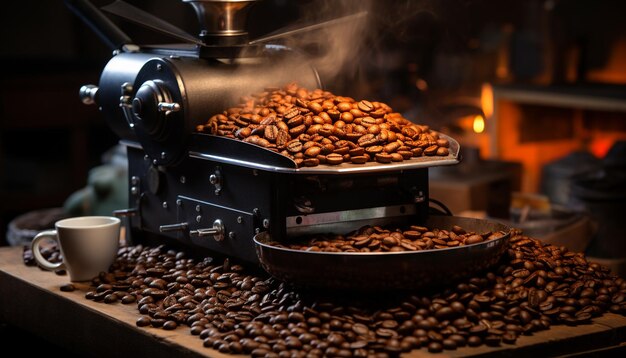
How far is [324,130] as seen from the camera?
92.7 inches

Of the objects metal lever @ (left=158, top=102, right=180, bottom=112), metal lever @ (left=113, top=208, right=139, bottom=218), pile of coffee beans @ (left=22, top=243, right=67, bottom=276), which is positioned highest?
metal lever @ (left=158, top=102, right=180, bottom=112)

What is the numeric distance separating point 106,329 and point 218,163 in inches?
19.5

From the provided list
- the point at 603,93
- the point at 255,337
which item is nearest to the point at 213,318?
the point at 255,337

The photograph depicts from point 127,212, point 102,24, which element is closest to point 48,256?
point 127,212

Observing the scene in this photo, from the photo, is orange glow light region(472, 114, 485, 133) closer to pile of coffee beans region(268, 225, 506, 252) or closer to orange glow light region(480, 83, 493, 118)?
orange glow light region(480, 83, 493, 118)

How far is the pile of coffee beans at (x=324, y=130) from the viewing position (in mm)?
2283

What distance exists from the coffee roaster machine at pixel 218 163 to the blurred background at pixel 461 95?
1.42m

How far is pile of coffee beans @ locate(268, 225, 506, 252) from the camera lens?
2203mm

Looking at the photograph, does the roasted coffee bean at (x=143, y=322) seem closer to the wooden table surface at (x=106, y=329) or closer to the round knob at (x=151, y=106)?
the wooden table surface at (x=106, y=329)

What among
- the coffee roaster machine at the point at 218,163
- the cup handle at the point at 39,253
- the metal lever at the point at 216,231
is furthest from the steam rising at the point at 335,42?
the cup handle at the point at 39,253

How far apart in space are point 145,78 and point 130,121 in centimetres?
16

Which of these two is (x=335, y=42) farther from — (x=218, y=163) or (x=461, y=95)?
(x=461, y=95)

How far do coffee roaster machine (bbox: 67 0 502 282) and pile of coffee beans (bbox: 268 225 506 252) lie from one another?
8 centimetres

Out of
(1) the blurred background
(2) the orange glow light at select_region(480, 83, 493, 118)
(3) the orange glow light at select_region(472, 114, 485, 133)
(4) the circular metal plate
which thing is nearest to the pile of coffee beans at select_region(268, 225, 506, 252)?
(4) the circular metal plate
